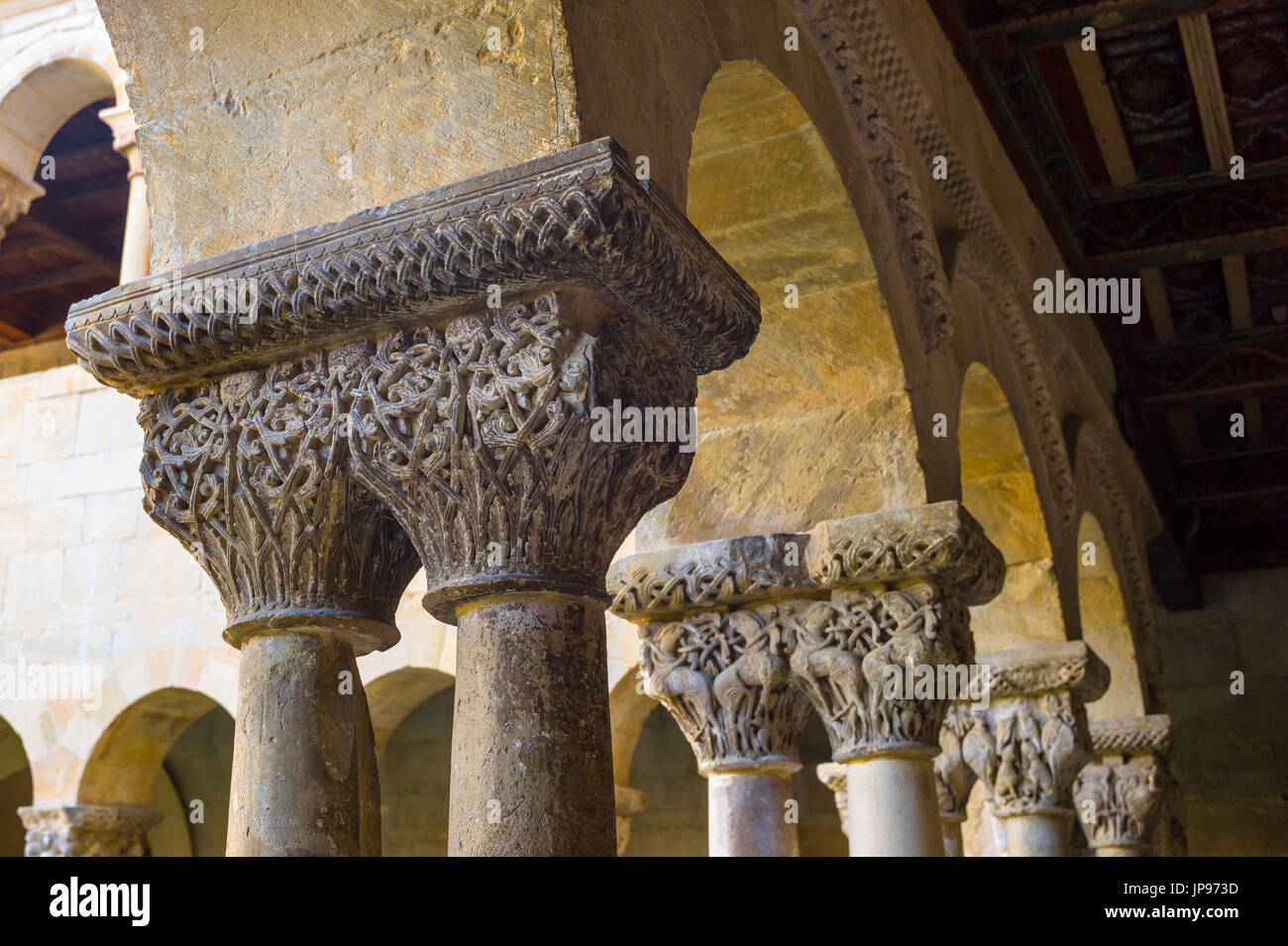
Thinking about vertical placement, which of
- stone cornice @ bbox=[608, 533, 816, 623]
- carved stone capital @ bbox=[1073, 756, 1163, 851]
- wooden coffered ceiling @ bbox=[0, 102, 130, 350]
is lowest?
carved stone capital @ bbox=[1073, 756, 1163, 851]

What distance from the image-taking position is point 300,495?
222cm

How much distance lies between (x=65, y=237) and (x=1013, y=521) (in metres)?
7.39

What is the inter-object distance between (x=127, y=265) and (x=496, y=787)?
6055mm

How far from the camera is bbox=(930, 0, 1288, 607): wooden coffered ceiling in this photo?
504 centimetres

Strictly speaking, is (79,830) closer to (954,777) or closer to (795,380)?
(954,777)

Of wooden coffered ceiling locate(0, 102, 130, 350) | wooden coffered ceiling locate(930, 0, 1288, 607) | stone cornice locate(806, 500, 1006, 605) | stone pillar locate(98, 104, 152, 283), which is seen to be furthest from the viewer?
wooden coffered ceiling locate(0, 102, 130, 350)

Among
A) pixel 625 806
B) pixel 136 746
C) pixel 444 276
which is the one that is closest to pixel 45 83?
pixel 136 746

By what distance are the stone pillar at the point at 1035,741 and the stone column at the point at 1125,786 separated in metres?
1.20

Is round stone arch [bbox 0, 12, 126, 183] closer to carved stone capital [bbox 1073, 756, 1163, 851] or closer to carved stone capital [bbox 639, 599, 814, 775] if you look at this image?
carved stone capital [bbox 639, 599, 814, 775]

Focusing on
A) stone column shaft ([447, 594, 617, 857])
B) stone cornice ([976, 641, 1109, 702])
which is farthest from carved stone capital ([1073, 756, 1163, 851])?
stone column shaft ([447, 594, 617, 857])

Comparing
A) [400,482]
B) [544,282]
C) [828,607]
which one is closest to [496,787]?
[400,482]

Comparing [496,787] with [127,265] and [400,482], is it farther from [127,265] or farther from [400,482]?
[127,265]

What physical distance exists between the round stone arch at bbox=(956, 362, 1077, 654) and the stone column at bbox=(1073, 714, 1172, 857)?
4.60 feet

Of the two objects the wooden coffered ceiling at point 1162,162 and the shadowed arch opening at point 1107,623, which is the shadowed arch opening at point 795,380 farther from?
the shadowed arch opening at point 1107,623
